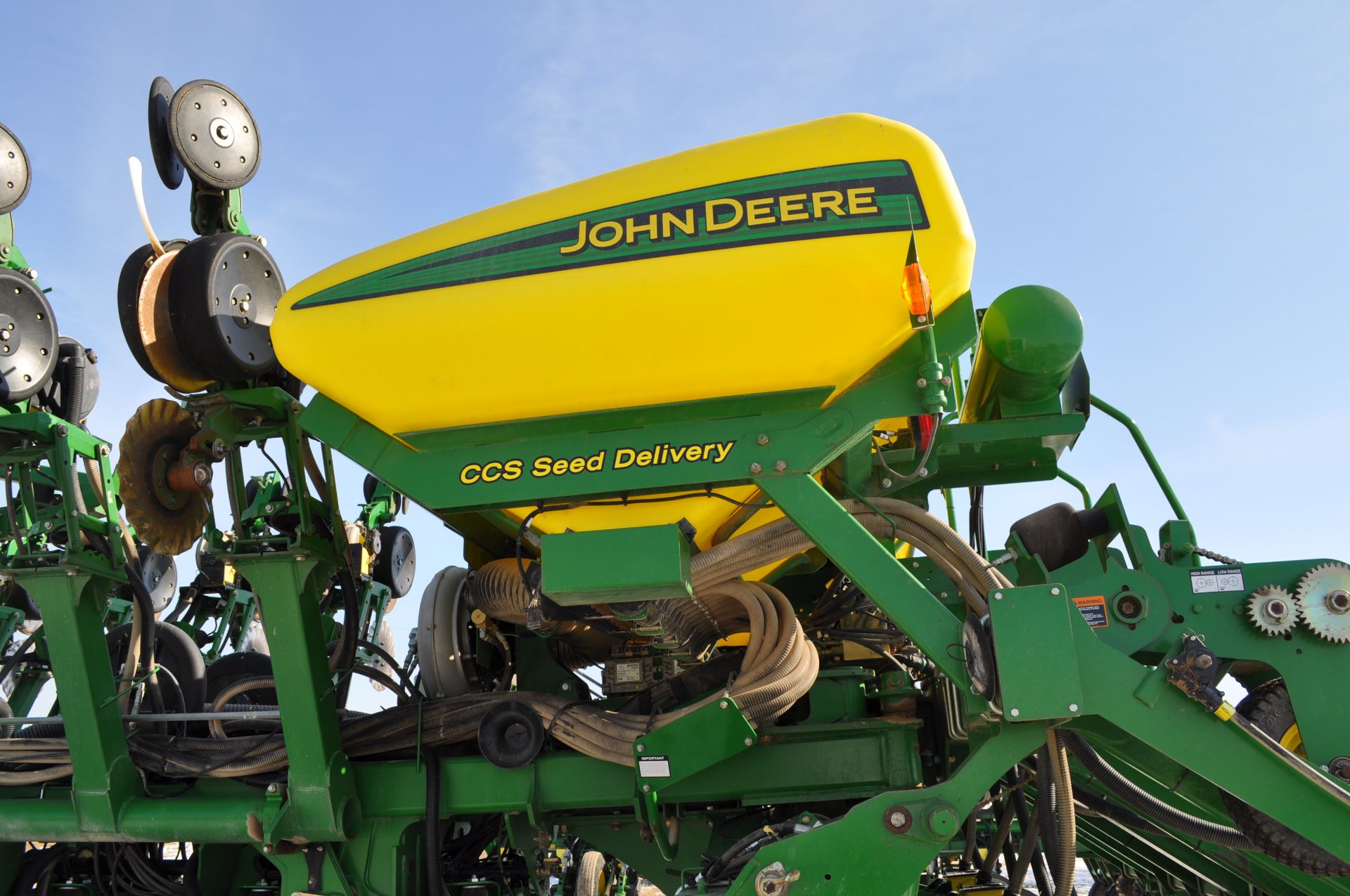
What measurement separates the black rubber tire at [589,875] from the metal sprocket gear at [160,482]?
8.69 feet

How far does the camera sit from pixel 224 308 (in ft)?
13.3

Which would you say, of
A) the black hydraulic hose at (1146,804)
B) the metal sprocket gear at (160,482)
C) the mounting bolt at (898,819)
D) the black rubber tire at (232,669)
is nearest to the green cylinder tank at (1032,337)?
the black hydraulic hose at (1146,804)

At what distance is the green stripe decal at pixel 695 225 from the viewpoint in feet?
10.8

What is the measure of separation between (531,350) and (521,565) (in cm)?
73

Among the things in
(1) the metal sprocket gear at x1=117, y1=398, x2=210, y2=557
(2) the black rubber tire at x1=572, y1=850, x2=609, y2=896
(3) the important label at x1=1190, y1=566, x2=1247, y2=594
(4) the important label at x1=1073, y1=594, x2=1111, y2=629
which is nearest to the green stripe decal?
(1) the metal sprocket gear at x1=117, y1=398, x2=210, y2=557

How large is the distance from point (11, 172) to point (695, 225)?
2879 mm

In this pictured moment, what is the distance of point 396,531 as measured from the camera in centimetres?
618

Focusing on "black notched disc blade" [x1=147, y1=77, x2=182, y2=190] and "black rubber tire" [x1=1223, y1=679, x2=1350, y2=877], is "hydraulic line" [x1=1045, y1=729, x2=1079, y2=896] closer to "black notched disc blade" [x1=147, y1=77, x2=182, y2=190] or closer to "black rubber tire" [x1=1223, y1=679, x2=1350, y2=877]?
"black rubber tire" [x1=1223, y1=679, x2=1350, y2=877]

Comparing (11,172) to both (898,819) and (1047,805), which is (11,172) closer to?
(898,819)

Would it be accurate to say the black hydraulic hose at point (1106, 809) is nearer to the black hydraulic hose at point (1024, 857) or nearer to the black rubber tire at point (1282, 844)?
the black hydraulic hose at point (1024, 857)

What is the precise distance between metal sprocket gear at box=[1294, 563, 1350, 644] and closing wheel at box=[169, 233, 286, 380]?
12.4ft

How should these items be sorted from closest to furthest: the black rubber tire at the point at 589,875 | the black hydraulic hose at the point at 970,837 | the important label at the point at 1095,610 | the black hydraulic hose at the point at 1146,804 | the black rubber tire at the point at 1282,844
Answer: the black rubber tire at the point at 1282,844 → the black hydraulic hose at the point at 1146,804 → the important label at the point at 1095,610 → the black hydraulic hose at the point at 970,837 → the black rubber tire at the point at 589,875

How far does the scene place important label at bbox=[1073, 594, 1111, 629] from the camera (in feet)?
12.1

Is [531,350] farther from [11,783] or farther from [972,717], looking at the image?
[11,783]
